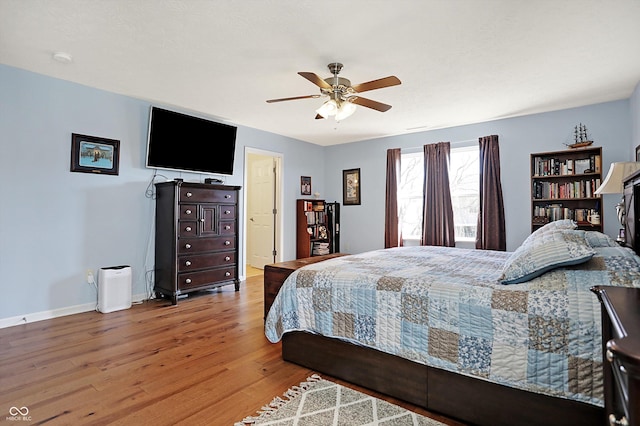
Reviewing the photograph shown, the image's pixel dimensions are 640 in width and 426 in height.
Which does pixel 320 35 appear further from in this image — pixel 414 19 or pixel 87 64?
pixel 87 64

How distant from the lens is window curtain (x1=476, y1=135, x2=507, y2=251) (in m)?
4.82

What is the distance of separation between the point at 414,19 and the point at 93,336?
3723mm

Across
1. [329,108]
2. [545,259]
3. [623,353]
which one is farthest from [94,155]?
[623,353]

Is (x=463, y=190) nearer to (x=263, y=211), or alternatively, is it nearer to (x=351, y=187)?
(x=351, y=187)

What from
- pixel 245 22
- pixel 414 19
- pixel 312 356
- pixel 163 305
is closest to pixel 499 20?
pixel 414 19

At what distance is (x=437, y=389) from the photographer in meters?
1.74

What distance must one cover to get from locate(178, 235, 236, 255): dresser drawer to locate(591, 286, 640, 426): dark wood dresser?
3.94 metres

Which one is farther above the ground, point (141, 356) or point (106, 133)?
point (106, 133)

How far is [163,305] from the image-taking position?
3.93 metres

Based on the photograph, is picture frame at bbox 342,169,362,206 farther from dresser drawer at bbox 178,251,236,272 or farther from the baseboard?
the baseboard

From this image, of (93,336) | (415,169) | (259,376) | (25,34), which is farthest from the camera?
(415,169)

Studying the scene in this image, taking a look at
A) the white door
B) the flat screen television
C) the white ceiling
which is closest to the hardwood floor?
the flat screen television

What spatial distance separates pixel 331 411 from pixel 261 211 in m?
4.97

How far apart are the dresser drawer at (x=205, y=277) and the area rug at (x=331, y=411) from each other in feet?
8.44
